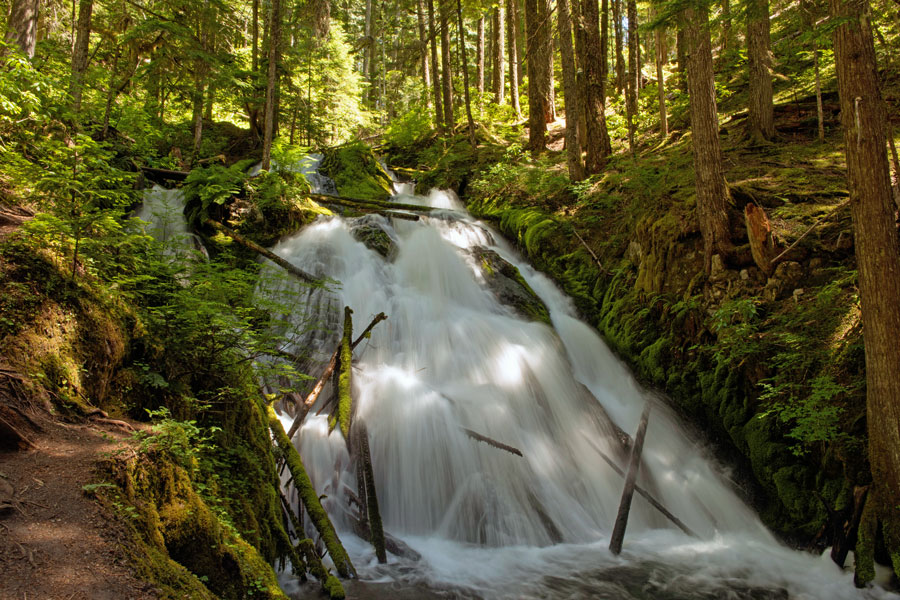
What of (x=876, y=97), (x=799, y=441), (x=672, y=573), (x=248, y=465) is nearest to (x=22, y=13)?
(x=248, y=465)

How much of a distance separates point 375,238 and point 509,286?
3422mm

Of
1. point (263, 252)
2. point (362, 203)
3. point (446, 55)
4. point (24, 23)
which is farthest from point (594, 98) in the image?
point (24, 23)

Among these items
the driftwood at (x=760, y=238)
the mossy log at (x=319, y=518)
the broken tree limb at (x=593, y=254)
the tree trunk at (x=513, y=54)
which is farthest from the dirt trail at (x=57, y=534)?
the tree trunk at (x=513, y=54)

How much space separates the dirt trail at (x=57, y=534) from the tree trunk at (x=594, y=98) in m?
13.0

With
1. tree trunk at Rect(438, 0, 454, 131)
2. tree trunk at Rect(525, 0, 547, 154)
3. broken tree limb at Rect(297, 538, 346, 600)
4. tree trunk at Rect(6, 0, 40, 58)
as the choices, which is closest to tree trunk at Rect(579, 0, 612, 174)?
tree trunk at Rect(525, 0, 547, 154)

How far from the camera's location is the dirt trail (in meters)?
1.98

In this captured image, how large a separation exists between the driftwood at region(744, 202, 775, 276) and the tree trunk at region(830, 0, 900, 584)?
7.85ft

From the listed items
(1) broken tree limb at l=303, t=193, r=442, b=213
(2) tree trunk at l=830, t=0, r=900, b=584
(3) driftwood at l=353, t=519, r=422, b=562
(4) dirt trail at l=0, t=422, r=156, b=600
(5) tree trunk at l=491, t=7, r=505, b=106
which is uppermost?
(5) tree trunk at l=491, t=7, r=505, b=106

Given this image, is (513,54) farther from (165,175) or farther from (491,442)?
(491,442)

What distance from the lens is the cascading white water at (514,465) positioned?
554 centimetres

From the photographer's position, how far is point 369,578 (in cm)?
503

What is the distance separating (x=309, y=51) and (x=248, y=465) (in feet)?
63.6

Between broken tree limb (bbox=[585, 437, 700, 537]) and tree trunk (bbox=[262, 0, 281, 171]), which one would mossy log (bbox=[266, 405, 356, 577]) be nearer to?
broken tree limb (bbox=[585, 437, 700, 537])

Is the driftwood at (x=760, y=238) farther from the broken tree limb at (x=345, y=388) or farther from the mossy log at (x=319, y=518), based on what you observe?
the mossy log at (x=319, y=518)
